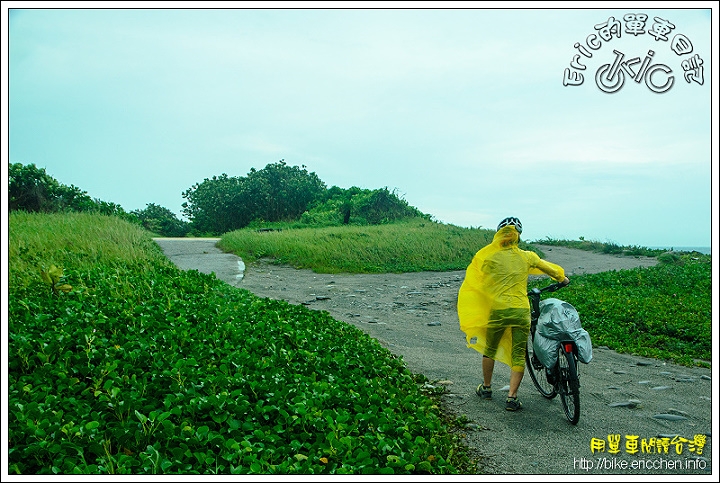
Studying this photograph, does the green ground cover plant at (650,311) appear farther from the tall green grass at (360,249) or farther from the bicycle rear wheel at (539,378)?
the tall green grass at (360,249)

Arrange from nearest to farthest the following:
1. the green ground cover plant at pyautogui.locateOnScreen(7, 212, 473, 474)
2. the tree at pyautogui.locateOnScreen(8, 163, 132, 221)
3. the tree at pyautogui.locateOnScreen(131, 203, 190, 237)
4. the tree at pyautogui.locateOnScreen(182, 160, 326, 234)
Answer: the green ground cover plant at pyautogui.locateOnScreen(7, 212, 473, 474)
the tree at pyautogui.locateOnScreen(8, 163, 132, 221)
the tree at pyautogui.locateOnScreen(131, 203, 190, 237)
the tree at pyautogui.locateOnScreen(182, 160, 326, 234)

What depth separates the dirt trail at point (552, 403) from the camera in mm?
4016

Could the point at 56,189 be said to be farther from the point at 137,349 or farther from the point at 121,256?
the point at 137,349

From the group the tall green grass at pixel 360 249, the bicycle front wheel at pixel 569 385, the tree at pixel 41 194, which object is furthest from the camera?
the tall green grass at pixel 360 249

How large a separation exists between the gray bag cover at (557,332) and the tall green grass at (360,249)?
37.0 feet

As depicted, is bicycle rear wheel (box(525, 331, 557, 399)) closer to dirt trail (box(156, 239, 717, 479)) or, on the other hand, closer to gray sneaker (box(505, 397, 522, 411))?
dirt trail (box(156, 239, 717, 479))

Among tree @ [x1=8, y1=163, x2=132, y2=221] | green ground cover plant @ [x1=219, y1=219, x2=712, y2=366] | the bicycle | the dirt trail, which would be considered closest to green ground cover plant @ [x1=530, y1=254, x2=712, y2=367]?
green ground cover plant @ [x1=219, y1=219, x2=712, y2=366]

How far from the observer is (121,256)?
10477 millimetres

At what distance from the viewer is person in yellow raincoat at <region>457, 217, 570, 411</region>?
205 inches

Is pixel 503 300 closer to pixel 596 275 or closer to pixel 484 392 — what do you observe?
pixel 484 392

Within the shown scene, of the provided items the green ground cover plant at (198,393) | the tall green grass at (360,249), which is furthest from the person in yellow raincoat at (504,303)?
the tall green grass at (360,249)

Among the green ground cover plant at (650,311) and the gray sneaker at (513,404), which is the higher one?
the green ground cover plant at (650,311)

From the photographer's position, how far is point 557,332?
490cm

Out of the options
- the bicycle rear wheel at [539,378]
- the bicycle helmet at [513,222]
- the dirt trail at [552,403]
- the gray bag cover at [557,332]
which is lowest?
the dirt trail at [552,403]
